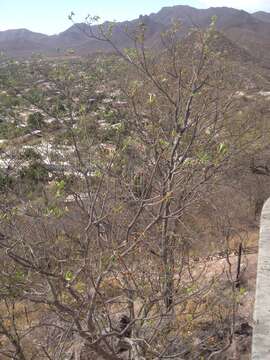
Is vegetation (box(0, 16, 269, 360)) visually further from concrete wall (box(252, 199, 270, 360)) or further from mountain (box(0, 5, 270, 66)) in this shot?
mountain (box(0, 5, 270, 66))

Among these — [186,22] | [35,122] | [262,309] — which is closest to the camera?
[262,309]

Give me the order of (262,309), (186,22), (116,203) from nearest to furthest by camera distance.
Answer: (262,309) → (116,203) → (186,22)

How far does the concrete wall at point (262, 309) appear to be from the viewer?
78.4 inches

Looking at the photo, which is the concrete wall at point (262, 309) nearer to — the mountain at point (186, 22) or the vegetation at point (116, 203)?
the vegetation at point (116, 203)

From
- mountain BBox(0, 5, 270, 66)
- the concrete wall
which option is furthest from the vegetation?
mountain BBox(0, 5, 270, 66)

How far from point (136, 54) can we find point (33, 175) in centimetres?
249

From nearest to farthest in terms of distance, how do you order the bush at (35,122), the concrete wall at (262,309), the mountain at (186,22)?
the concrete wall at (262,309) < the bush at (35,122) < the mountain at (186,22)

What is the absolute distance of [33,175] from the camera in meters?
6.73

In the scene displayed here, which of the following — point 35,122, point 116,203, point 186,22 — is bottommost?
point 116,203

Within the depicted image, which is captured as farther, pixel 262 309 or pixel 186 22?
pixel 186 22

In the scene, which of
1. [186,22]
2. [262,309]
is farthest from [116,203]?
[186,22]

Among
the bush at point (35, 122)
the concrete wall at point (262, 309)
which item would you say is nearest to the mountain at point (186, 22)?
the bush at point (35, 122)

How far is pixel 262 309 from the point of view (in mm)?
2295

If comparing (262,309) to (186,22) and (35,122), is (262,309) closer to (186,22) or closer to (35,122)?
(35,122)
